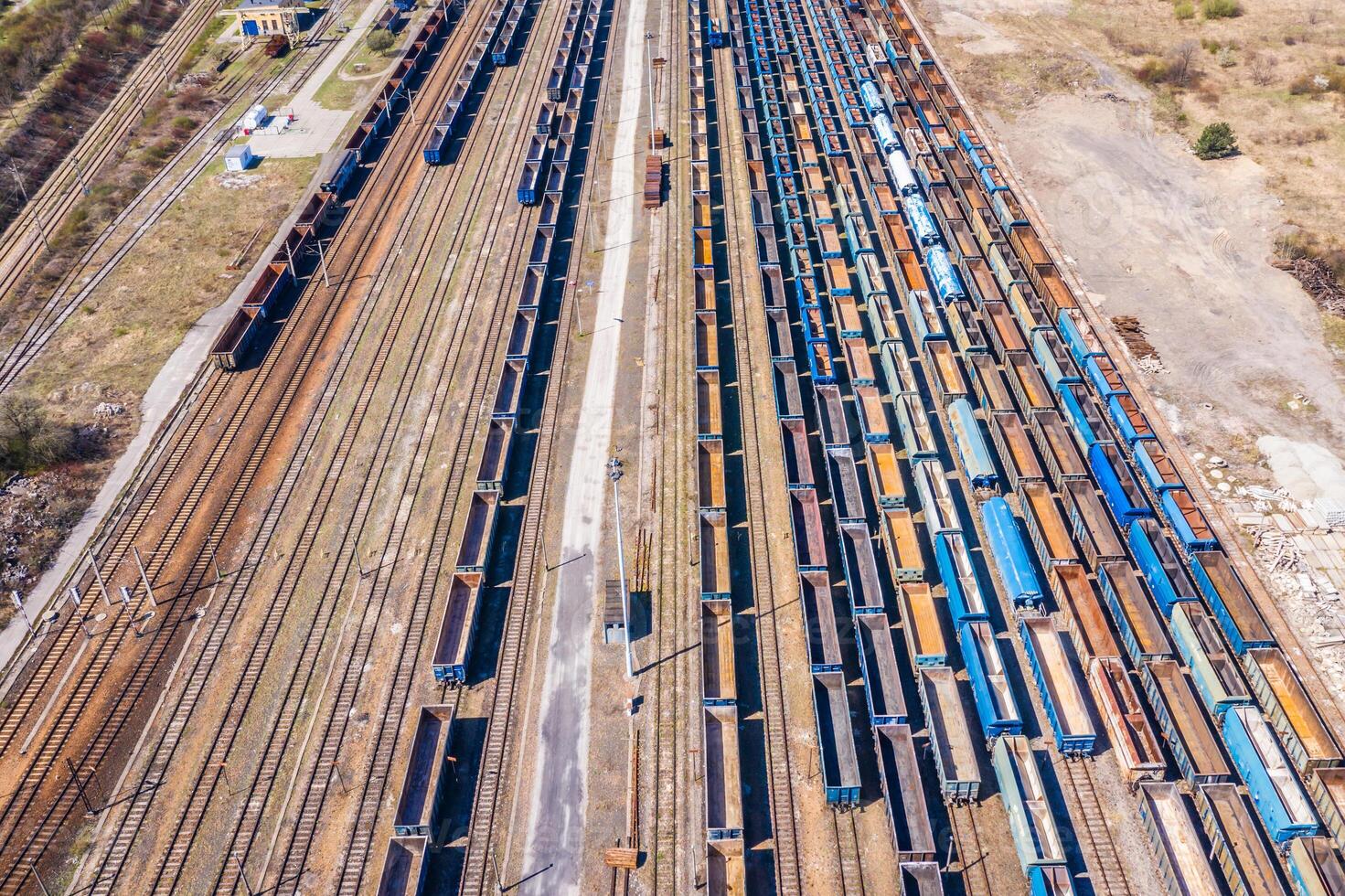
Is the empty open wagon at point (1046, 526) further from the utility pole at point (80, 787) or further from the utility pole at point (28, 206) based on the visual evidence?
the utility pole at point (28, 206)

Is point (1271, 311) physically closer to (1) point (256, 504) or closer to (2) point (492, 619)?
(2) point (492, 619)

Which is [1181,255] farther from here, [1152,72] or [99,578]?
[99,578]

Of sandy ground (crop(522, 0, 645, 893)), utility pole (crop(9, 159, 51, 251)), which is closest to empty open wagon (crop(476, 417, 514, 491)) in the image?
sandy ground (crop(522, 0, 645, 893))

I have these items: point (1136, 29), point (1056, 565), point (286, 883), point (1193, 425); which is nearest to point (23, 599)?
point (286, 883)

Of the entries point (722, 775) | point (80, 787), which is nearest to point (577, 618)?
point (722, 775)

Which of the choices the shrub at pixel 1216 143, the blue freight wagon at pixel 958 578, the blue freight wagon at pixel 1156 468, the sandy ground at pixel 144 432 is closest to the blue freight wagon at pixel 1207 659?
the blue freight wagon at pixel 1156 468

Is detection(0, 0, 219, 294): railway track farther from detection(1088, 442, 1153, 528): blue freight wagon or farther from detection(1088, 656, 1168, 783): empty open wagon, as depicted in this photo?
detection(1088, 656, 1168, 783): empty open wagon
